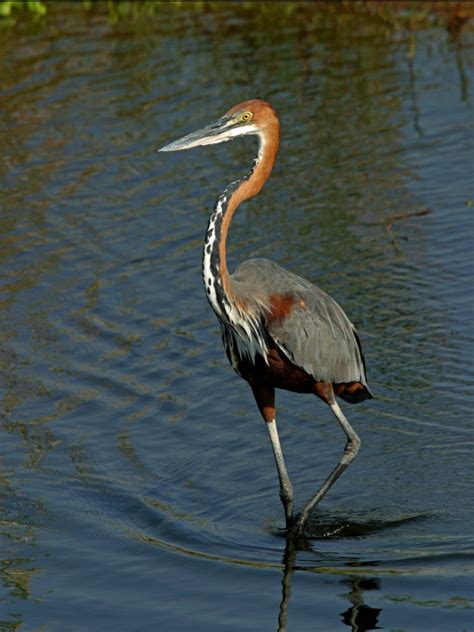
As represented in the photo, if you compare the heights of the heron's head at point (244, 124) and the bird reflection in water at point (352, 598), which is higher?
the heron's head at point (244, 124)

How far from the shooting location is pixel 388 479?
24.8ft

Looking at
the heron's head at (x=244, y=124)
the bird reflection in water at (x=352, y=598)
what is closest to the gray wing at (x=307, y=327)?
the heron's head at (x=244, y=124)

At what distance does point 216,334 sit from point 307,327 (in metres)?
2.75

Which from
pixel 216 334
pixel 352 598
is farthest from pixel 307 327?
pixel 216 334

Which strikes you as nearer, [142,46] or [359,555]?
[359,555]

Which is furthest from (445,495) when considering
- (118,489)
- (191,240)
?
(191,240)

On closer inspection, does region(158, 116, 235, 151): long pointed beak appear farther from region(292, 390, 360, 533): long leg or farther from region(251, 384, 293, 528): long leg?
region(292, 390, 360, 533): long leg

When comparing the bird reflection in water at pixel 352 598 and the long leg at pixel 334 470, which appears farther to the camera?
the long leg at pixel 334 470

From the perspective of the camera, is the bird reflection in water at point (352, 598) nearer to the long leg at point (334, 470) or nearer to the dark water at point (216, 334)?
the dark water at point (216, 334)

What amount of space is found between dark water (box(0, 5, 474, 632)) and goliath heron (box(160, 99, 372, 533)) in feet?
2.03

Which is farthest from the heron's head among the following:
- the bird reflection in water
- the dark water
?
the bird reflection in water

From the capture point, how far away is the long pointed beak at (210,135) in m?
6.95

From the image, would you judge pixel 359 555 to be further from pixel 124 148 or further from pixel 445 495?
pixel 124 148

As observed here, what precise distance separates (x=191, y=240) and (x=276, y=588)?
5.50 meters
